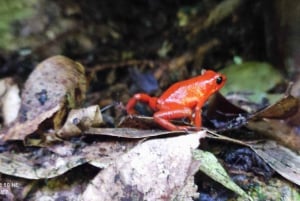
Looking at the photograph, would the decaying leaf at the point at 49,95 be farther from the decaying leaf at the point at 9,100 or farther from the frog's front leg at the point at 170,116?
the frog's front leg at the point at 170,116

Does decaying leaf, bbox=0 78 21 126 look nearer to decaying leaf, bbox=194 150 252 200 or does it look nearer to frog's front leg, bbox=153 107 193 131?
frog's front leg, bbox=153 107 193 131

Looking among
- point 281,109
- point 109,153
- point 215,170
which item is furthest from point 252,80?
point 109,153

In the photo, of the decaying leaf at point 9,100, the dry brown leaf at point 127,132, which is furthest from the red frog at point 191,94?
the decaying leaf at point 9,100

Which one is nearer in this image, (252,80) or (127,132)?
(127,132)

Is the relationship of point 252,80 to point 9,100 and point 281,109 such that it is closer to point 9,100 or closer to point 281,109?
point 281,109

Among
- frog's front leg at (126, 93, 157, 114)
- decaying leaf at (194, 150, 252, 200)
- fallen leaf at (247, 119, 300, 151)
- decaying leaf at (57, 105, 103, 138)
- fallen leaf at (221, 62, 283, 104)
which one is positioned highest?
fallen leaf at (221, 62, 283, 104)

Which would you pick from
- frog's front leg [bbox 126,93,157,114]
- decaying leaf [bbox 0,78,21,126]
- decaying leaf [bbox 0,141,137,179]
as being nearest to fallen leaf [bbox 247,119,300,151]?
frog's front leg [bbox 126,93,157,114]
